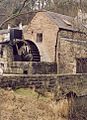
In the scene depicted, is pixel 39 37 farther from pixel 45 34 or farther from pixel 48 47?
pixel 48 47

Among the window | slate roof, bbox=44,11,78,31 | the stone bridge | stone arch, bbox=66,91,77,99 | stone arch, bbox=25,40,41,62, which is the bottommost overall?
stone arch, bbox=66,91,77,99

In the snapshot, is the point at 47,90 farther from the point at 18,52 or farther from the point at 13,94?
the point at 18,52

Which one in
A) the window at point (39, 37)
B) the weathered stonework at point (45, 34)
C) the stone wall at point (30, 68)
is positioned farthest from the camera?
the window at point (39, 37)

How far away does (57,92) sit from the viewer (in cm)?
1501

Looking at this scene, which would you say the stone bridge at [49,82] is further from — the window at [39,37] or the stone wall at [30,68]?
the window at [39,37]

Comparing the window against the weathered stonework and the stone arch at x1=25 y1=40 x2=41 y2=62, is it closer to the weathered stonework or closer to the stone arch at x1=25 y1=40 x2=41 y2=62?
the weathered stonework

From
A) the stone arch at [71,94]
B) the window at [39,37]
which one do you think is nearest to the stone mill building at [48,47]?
the window at [39,37]

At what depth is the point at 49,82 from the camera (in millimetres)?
15195

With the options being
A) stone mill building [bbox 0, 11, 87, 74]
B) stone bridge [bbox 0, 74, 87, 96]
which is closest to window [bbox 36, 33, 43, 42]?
stone mill building [bbox 0, 11, 87, 74]

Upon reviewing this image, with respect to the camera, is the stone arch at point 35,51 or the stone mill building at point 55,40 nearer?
the stone mill building at point 55,40

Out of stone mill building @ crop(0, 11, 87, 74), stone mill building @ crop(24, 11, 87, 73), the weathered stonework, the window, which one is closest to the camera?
stone mill building @ crop(0, 11, 87, 74)

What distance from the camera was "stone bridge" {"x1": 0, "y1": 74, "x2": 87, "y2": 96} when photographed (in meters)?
13.8

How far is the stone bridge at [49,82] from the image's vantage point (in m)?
13.8

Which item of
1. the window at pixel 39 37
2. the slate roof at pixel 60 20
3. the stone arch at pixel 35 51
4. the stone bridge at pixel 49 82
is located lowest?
the stone bridge at pixel 49 82
